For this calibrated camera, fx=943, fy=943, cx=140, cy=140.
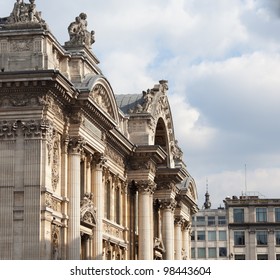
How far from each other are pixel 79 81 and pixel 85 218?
7199mm

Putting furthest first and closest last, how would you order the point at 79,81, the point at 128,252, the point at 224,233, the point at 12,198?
the point at 224,233, the point at 128,252, the point at 79,81, the point at 12,198

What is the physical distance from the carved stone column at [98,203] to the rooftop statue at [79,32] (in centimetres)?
628

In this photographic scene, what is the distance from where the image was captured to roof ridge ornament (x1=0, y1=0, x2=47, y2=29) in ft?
149

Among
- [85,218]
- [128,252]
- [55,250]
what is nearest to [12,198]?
[55,250]

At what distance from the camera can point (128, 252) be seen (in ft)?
202

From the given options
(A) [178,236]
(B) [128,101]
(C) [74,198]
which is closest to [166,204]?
(B) [128,101]

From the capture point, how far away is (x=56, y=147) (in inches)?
1826

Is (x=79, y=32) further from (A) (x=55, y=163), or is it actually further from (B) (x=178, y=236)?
(B) (x=178, y=236)

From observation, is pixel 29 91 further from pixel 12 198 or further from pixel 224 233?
pixel 224 233

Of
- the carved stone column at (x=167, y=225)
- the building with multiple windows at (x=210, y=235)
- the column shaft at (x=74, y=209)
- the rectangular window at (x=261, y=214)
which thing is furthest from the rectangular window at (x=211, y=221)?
the column shaft at (x=74, y=209)

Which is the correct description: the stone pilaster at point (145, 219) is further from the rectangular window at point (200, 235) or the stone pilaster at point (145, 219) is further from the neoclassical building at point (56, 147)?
the rectangular window at point (200, 235)

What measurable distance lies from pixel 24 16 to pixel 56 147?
656 centimetres
